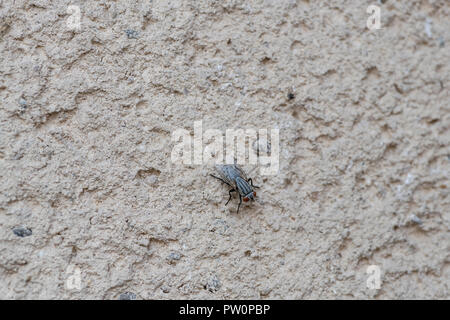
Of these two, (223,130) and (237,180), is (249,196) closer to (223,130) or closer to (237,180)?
(237,180)

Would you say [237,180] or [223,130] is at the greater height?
[223,130]

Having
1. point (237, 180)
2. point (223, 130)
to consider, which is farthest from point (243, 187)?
point (223, 130)

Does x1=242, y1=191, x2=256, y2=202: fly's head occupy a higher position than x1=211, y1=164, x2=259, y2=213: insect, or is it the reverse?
x1=211, y1=164, x2=259, y2=213: insect

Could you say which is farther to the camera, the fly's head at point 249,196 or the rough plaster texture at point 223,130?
the fly's head at point 249,196

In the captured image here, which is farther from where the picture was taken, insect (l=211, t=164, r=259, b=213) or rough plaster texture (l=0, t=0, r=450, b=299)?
insect (l=211, t=164, r=259, b=213)
